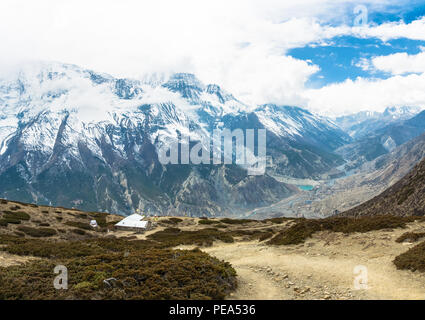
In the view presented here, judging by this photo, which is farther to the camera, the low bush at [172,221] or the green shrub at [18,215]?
the low bush at [172,221]

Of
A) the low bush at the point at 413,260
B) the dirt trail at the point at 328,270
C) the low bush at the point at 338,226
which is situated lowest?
the dirt trail at the point at 328,270

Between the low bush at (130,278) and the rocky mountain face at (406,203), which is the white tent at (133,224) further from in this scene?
the rocky mountain face at (406,203)

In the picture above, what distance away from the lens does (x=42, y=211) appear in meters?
58.8

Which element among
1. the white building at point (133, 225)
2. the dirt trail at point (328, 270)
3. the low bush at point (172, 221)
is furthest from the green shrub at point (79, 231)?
the dirt trail at point (328, 270)

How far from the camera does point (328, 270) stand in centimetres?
2202

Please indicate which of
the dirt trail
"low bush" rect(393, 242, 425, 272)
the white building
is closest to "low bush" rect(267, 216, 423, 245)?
the dirt trail

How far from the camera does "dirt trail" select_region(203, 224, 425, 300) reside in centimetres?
1792

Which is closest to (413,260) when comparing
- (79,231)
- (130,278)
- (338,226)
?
(338,226)

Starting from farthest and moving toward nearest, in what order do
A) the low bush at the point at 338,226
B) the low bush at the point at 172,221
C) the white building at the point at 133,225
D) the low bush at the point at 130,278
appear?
the low bush at the point at 172,221
the white building at the point at 133,225
the low bush at the point at 338,226
the low bush at the point at 130,278

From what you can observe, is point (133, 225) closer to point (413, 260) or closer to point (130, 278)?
point (130, 278)

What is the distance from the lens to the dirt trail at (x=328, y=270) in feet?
58.8

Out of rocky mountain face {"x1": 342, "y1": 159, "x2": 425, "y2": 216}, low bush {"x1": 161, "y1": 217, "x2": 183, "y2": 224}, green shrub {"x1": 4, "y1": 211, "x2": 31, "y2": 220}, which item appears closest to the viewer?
green shrub {"x1": 4, "y1": 211, "x2": 31, "y2": 220}

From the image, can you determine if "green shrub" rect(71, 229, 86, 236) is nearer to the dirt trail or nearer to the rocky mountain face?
the dirt trail
